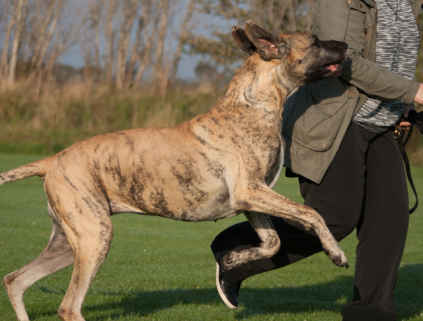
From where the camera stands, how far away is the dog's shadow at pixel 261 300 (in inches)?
167

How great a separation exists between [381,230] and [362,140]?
683 millimetres

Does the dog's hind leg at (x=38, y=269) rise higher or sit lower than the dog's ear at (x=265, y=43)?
lower

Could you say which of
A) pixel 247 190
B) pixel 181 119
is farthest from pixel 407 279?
pixel 181 119

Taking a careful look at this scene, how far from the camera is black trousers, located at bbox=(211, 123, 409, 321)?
377 centimetres

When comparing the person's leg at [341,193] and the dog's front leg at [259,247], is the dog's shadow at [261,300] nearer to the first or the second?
the dog's front leg at [259,247]

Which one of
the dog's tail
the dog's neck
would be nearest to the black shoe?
the dog's neck

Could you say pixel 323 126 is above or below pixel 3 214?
above

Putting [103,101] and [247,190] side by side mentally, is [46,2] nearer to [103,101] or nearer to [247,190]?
[103,101]

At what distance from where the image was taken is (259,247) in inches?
148

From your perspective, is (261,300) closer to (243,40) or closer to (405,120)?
(405,120)

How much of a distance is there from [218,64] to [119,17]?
213 inches

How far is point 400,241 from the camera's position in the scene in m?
3.87

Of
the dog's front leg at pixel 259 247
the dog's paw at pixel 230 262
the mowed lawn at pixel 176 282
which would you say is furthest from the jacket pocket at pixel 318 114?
the mowed lawn at pixel 176 282

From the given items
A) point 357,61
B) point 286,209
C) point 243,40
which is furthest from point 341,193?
point 243,40
